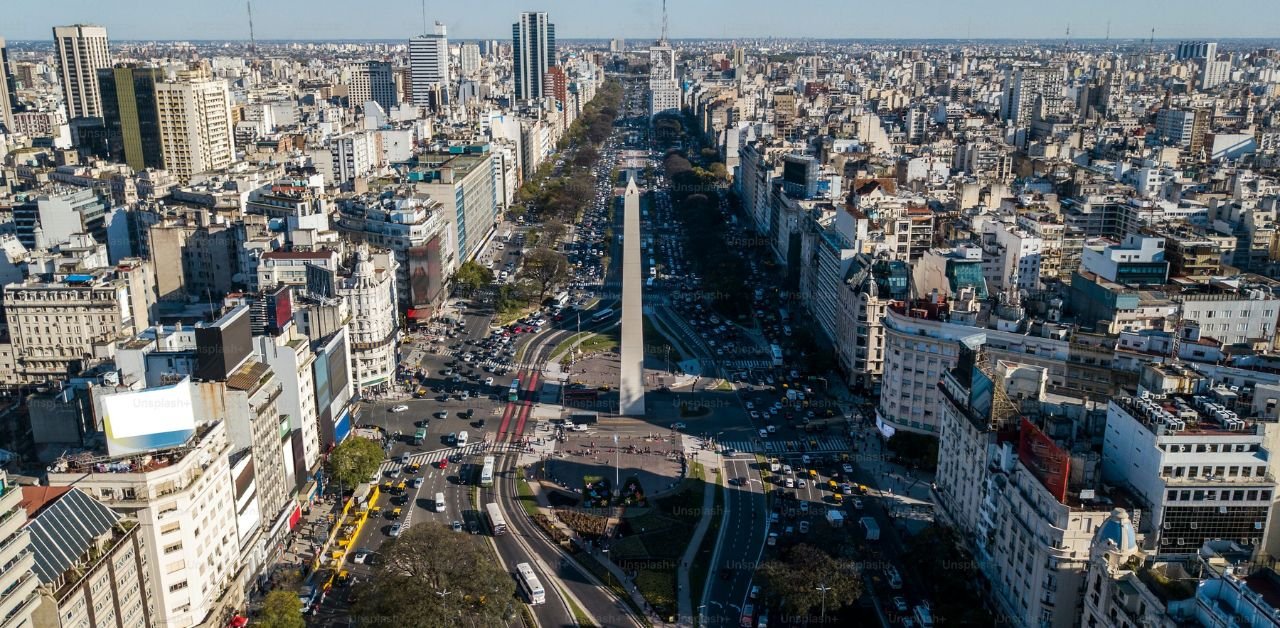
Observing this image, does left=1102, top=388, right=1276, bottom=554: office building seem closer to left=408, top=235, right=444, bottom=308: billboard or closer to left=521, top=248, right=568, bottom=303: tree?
left=408, top=235, right=444, bottom=308: billboard

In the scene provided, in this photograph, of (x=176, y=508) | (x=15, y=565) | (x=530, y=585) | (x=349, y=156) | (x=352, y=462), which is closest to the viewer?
(x=15, y=565)

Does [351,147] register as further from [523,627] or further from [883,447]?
[523,627]

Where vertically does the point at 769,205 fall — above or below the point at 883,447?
above

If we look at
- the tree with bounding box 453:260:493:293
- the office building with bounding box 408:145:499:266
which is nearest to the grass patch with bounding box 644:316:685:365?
the tree with bounding box 453:260:493:293

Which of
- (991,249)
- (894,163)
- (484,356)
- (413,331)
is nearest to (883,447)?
(991,249)

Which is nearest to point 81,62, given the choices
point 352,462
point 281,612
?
point 352,462

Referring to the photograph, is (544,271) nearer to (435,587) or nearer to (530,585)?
(530,585)
